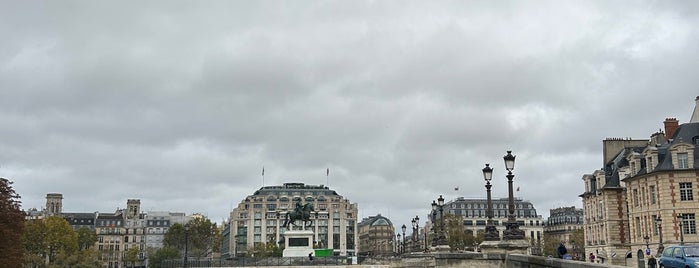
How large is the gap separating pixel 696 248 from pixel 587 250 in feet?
198

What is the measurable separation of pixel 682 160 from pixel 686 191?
111 inches

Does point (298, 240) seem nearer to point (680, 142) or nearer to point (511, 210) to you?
point (680, 142)

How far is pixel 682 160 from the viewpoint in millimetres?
60375

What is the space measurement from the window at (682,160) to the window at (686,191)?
5.35ft

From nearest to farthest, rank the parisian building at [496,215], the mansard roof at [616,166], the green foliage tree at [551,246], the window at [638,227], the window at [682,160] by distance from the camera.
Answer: the window at [682,160]
the window at [638,227]
the mansard roof at [616,166]
the green foliage tree at [551,246]
the parisian building at [496,215]

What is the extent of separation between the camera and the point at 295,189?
640ft

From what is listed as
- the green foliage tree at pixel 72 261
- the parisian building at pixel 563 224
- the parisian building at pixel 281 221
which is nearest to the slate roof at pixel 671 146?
the green foliage tree at pixel 72 261

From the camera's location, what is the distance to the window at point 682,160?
60.1 m

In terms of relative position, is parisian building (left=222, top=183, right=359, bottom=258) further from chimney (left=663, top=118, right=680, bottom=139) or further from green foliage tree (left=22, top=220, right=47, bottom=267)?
chimney (left=663, top=118, right=680, bottom=139)

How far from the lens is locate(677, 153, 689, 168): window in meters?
60.1

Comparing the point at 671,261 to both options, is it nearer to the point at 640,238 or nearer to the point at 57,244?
the point at 640,238

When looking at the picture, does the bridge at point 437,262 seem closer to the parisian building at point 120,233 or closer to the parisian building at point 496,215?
the parisian building at point 496,215

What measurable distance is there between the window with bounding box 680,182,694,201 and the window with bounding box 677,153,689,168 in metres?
1.63

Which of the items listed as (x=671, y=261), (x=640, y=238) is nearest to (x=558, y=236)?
(x=640, y=238)
